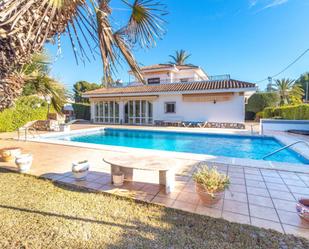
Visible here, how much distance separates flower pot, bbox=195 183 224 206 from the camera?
3730mm

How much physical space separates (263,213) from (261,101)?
27.3 m

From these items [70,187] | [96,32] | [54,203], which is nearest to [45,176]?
[70,187]

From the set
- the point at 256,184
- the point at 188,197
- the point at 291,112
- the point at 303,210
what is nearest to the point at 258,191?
the point at 256,184

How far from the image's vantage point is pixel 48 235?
3023mm

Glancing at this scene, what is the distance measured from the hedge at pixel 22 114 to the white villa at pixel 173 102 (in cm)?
711

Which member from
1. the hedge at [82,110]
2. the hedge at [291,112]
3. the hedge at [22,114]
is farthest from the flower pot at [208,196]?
the hedge at [82,110]

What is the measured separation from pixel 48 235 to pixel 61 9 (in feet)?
10.6

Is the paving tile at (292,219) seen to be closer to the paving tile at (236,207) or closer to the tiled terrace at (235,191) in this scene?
the tiled terrace at (235,191)

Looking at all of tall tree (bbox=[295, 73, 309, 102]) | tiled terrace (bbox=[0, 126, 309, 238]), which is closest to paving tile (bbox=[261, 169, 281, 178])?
tiled terrace (bbox=[0, 126, 309, 238])

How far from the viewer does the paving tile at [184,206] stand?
375 centimetres

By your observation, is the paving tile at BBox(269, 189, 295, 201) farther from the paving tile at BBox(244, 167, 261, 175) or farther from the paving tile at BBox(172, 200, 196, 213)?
the paving tile at BBox(172, 200, 196, 213)

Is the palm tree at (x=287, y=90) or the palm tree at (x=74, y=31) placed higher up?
the palm tree at (x=287, y=90)

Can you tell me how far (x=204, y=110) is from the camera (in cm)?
1934

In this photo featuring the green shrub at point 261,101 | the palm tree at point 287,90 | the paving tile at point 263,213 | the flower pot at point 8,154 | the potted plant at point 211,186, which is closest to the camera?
the paving tile at point 263,213
